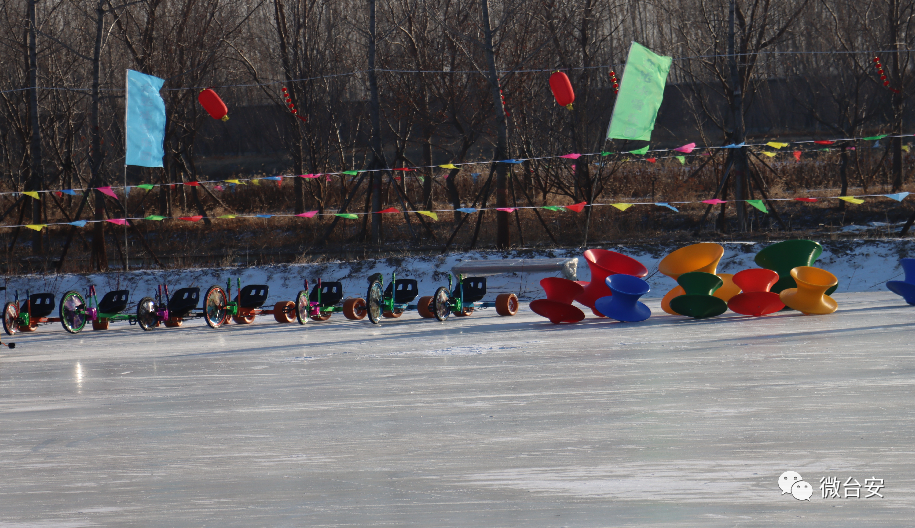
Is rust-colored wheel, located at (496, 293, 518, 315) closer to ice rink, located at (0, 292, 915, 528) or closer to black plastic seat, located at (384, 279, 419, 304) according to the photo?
black plastic seat, located at (384, 279, 419, 304)

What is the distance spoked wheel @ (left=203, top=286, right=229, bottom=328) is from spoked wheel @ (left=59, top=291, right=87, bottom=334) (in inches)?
64.6

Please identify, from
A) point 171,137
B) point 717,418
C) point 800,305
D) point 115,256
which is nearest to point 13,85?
point 171,137

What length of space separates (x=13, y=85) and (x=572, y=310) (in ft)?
82.3

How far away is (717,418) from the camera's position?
18.5 feet

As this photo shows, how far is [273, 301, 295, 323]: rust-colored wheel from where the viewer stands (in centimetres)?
1283

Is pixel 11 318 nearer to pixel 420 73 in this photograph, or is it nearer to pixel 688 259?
pixel 688 259

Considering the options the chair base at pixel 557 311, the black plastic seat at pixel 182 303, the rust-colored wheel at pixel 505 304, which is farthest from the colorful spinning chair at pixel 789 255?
the black plastic seat at pixel 182 303

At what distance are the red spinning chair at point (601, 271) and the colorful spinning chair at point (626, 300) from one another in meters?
0.18

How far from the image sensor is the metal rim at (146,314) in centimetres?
1204

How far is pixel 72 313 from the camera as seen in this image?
12.1 metres

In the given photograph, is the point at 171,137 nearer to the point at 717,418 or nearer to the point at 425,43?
the point at 425,43

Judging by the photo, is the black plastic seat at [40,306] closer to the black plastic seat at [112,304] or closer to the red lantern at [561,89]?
the black plastic seat at [112,304]

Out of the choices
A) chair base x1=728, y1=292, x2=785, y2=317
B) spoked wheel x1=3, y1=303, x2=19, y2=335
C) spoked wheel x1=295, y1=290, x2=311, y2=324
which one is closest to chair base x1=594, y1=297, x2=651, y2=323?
chair base x1=728, y1=292, x2=785, y2=317

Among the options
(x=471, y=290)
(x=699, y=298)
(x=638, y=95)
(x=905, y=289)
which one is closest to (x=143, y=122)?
(x=471, y=290)
